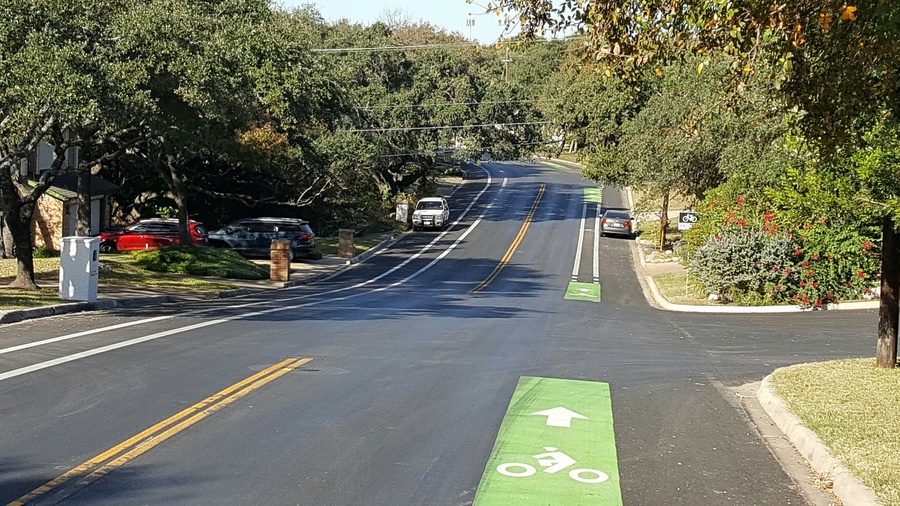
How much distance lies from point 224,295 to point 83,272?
734 centimetres

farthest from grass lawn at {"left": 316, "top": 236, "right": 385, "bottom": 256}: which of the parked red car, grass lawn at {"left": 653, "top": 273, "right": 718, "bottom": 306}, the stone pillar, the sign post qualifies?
the sign post

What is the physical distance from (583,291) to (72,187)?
21436mm

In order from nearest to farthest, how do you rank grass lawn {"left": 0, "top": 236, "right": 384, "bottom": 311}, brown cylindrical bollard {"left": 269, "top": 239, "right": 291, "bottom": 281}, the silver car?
1. grass lawn {"left": 0, "top": 236, "right": 384, "bottom": 311}
2. brown cylindrical bollard {"left": 269, "top": 239, "right": 291, "bottom": 281}
3. the silver car

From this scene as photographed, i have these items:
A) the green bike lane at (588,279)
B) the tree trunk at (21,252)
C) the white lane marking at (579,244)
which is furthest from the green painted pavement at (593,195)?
the tree trunk at (21,252)

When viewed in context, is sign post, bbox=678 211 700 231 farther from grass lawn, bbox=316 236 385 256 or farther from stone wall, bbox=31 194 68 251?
stone wall, bbox=31 194 68 251

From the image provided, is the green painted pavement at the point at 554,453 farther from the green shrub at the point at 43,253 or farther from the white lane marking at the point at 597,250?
the white lane marking at the point at 597,250

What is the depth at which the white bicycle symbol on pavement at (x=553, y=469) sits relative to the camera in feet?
25.5

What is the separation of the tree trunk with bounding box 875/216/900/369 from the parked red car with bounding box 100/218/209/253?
3197 centimetres

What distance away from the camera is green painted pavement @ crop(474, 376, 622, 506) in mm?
7264

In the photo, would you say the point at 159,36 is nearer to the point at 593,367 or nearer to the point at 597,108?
the point at 593,367

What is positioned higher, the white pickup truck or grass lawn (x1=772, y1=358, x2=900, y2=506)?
the white pickup truck

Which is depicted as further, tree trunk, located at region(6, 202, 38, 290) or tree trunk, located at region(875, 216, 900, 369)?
tree trunk, located at region(6, 202, 38, 290)

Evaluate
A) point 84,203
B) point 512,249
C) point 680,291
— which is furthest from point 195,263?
point 512,249

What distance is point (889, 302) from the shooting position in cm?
1287
